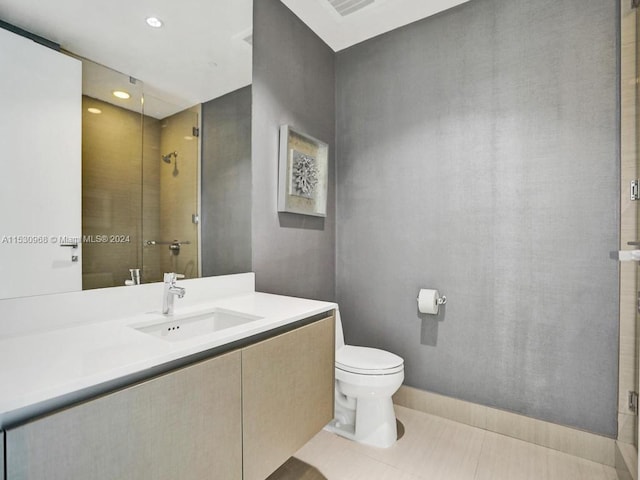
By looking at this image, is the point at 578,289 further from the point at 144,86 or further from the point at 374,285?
the point at 144,86

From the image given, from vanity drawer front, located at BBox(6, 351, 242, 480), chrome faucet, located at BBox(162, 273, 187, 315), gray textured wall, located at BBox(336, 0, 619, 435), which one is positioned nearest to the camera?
vanity drawer front, located at BBox(6, 351, 242, 480)

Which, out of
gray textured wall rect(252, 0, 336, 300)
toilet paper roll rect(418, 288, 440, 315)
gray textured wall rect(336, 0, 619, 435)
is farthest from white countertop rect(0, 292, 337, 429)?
gray textured wall rect(336, 0, 619, 435)

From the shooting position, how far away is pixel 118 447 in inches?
28.1

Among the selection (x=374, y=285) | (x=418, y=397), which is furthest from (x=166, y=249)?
(x=418, y=397)

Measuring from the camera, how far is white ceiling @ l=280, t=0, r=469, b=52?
78.3 inches

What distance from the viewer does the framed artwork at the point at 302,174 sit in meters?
1.96

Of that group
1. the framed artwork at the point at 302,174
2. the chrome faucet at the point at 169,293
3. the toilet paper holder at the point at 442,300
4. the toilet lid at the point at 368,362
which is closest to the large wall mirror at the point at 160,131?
the chrome faucet at the point at 169,293

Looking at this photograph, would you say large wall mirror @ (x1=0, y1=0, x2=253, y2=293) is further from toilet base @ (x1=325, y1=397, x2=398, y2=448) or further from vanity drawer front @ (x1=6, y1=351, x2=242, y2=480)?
toilet base @ (x1=325, y1=397, x2=398, y2=448)

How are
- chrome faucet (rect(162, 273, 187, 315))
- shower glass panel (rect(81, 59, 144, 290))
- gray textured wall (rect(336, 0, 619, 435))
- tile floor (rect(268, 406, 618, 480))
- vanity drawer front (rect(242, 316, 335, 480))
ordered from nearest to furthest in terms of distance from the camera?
vanity drawer front (rect(242, 316, 335, 480)) → shower glass panel (rect(81, 59, 144, 290)) → chrome faucet (rect(162, 273, 187, 315)) → tile floor (rect(268, 406, 618, 480)) → gray textured wall (rect(336, 0, 619, 435))

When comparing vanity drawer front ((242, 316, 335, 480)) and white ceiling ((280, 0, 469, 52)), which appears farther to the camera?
white ceiling ((280, 0, 469, 52))

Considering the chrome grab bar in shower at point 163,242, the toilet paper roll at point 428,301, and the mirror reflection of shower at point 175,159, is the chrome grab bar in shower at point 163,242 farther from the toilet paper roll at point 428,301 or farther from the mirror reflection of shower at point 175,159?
the toilet paper roll at point 428,301

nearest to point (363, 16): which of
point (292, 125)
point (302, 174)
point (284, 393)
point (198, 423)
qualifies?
point (292, 125)

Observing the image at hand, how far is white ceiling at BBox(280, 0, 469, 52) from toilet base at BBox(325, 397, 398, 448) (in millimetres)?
2338

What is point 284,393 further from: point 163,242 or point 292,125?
point 292,125
